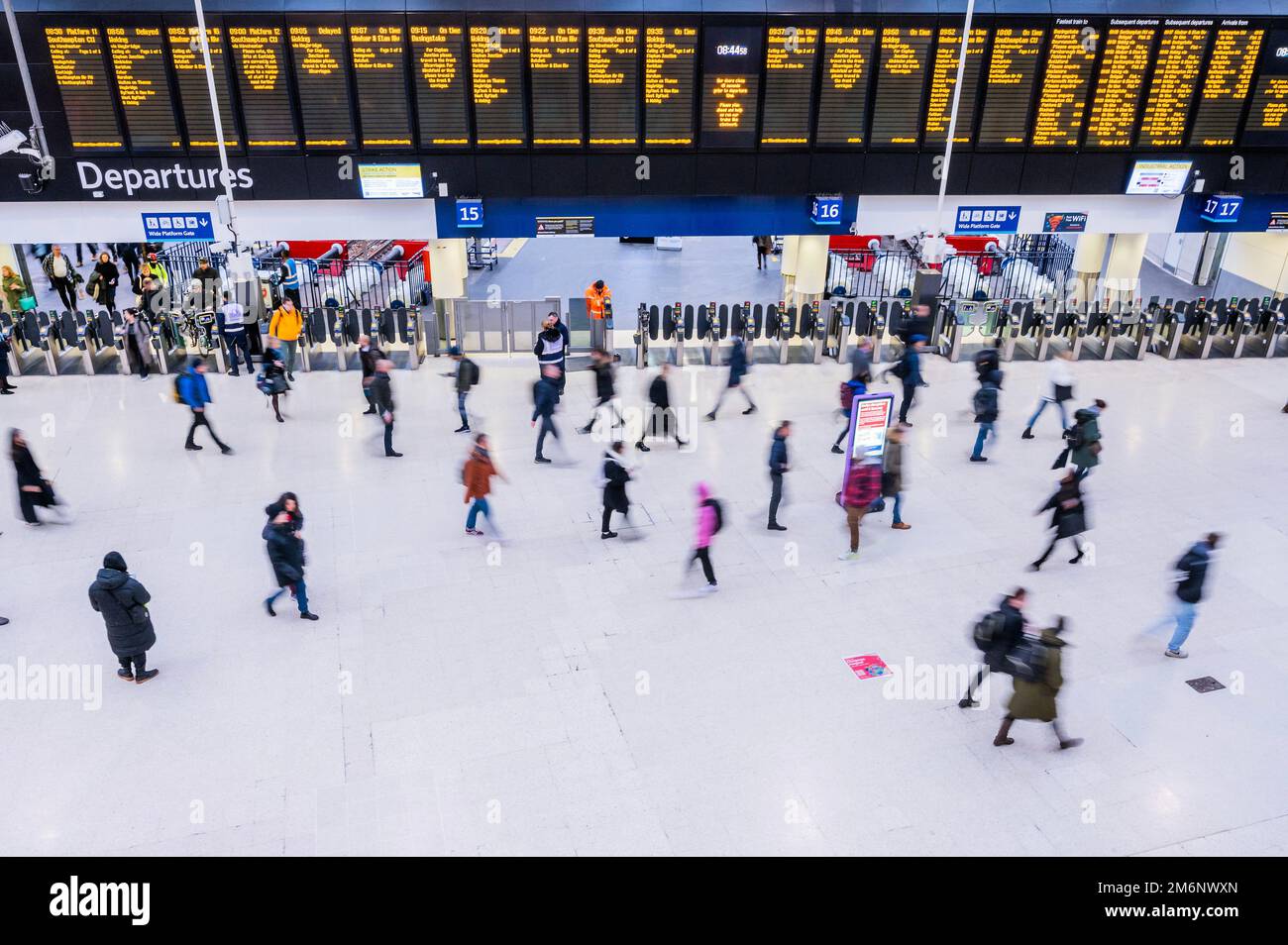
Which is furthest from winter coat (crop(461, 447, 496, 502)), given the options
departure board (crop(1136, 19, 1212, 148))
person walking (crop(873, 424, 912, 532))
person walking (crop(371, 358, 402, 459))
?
departure board (crop(1136, 19, 1212, 148))

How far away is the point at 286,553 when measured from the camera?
26.7 feet

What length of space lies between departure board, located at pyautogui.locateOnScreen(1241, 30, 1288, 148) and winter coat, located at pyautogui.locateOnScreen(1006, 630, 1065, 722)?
1212 cm

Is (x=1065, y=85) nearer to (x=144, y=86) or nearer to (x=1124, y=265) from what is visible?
(x=1124, y=265)

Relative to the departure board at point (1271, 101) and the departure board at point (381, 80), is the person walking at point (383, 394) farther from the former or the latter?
the departure board at point (1271, 101)

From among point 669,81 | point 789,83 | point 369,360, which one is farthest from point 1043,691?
point 669,81

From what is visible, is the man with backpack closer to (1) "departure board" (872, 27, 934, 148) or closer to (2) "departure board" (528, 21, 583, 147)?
(1) "departure board" (872, 27, 934, 148)

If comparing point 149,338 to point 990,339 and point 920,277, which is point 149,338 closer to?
point 920,277

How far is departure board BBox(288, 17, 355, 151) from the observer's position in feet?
41.5

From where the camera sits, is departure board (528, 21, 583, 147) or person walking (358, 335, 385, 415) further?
departure board (528, 21, 583, 147)

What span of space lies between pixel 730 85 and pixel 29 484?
412 inches

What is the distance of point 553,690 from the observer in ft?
25.6

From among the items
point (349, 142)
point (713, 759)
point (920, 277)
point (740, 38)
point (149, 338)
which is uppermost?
point (740, 38)

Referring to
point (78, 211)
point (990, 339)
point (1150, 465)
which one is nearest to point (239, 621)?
point (78, 211)

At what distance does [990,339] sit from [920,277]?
270cm
